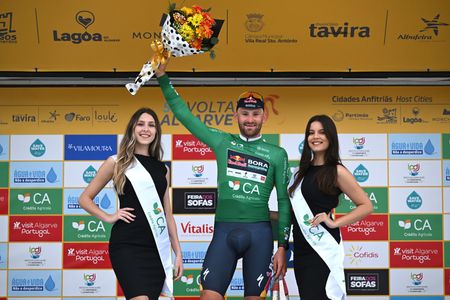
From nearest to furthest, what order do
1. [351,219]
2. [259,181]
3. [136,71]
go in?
[351,219]
[259,181]
[136,71]

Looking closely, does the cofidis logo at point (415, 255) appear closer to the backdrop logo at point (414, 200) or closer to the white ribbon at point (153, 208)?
the backdrop logo at point (414, 200)

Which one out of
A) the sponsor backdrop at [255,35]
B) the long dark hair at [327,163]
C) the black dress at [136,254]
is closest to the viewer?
the black dress at [136,254]

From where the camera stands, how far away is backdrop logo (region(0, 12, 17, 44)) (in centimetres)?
612

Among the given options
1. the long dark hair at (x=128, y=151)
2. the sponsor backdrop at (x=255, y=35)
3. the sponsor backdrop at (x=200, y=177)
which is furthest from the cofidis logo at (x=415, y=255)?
the long dark hair at (x=128, y=151)

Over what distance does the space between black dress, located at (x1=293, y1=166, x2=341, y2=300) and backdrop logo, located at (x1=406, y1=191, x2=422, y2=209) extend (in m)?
2.10

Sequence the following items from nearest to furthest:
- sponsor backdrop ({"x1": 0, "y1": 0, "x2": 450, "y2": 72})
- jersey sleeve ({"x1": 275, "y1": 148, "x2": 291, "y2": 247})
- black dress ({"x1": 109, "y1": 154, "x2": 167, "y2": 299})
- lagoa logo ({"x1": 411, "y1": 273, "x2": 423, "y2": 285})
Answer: black dress ({"x1": 109, "y1": 154, "x2": 167, "y2": 299}), jersey sleeve ({"x1": 275, "y1": 148, "x2": 291, "y2": 247}), sponsor backdrop ({"x1": 0, "y1": 0, "x2": 450, "y2": 72}), lagoa logo ({"x1": 411, "y1": 273, "x2": 423, "y2": 285})

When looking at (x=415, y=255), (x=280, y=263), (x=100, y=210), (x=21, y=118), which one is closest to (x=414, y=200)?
(x=415, y=255)

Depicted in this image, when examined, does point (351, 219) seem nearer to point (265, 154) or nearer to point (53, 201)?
point (265, 154)

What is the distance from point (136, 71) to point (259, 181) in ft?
6.47

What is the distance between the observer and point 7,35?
613 cm

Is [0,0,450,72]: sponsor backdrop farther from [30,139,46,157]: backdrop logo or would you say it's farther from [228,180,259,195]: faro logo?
[228,180,259,195]: faro logo

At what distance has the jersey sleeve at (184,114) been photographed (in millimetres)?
4562

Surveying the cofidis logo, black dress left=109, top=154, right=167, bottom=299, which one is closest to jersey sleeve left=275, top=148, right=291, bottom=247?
black dress left=109, top=154, right=167, bottom=299

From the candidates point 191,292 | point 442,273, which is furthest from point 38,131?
point 442,273
